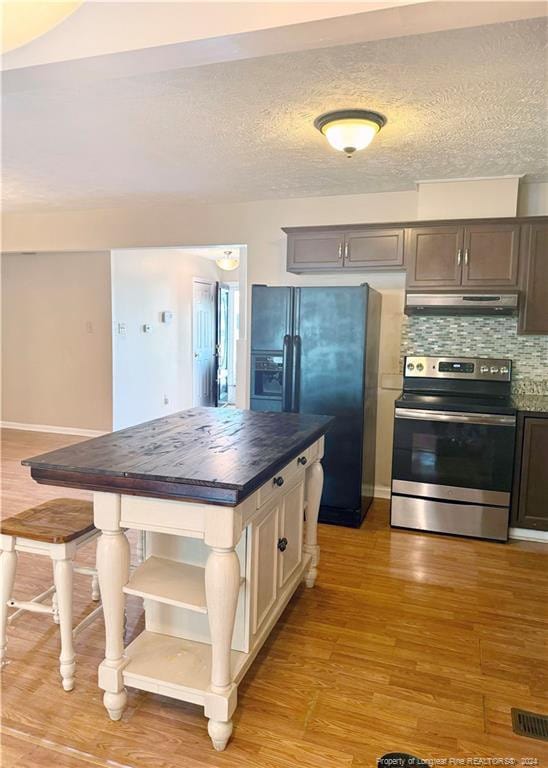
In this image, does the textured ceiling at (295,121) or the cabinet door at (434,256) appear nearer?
the textured ceiling at (295,121)

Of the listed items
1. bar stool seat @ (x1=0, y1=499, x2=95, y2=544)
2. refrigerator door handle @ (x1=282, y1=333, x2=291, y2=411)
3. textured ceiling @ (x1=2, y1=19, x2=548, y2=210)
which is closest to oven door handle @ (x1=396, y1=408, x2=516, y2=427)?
refrigerator door handle @ (x1=282, y1=333, x2=291, y2=411)

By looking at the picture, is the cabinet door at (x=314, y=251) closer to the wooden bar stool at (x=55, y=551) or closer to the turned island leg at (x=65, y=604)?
the wooden bar stool at (x=55, y=551)

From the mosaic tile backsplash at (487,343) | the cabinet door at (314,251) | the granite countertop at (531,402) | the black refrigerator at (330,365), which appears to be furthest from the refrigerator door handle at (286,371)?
the granite countertop at (531,402)

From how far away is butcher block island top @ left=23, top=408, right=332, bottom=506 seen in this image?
1.64 meters

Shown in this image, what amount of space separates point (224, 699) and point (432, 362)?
297 cm

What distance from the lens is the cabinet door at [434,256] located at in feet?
12.1

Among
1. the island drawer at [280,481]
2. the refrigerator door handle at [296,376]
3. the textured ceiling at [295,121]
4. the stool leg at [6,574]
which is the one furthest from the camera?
the refrigerator door handle at [296,376]

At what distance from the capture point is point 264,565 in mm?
2059

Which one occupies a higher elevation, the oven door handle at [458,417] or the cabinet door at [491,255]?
the cabinet door at [491,255]

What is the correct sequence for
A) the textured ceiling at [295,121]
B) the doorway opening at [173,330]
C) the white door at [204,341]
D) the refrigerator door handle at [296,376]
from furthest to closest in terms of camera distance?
the white door at [204,341] < the doorway opening at [173,330] < the refrigerator door handle at [296,376] < the textured ceiling at [295,121]

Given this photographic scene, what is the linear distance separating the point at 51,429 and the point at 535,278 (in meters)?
5.39

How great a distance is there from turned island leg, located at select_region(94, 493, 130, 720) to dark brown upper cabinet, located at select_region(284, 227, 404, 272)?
9.18 ft

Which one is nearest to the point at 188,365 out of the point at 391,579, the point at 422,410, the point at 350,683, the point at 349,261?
the point at 349,261

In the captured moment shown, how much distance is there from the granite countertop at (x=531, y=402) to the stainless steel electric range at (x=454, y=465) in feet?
0.24
